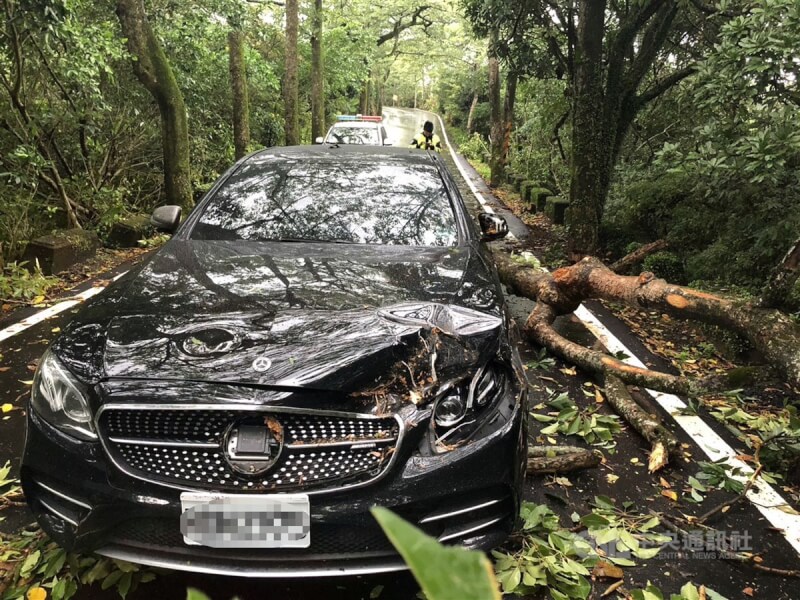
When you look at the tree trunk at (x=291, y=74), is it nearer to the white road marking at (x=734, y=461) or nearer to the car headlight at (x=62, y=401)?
the white road marking at (x=734, y=461)

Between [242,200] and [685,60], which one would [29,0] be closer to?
[242,200]

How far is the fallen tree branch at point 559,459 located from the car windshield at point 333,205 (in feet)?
4.02

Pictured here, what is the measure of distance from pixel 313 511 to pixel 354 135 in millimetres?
12554

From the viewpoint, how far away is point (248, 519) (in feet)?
Result: 6.20

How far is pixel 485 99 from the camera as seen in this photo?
3359cm

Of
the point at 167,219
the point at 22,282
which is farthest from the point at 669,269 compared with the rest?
the point at 22,282

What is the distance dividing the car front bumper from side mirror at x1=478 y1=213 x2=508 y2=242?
6.63ft

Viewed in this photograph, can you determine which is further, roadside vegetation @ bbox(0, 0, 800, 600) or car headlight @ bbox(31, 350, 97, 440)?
roadside vegetation @ bbox(0, 0, 800, 600)

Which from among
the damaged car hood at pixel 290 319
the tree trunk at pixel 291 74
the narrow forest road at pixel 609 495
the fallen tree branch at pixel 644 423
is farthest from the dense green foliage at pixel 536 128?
the damaged car hood at pixel 290 319

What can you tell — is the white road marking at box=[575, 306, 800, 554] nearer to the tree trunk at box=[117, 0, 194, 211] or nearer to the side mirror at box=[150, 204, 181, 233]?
the side mirror at box=[150, 204, 181, 233]

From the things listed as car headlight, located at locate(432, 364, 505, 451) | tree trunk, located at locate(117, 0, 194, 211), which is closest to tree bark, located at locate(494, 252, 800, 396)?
car headlight, located at locate(432, 364, 505, 451)

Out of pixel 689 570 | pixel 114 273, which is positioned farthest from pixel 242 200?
pixel 114 273

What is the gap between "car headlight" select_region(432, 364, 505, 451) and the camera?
205 cm

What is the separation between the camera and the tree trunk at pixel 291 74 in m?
13.6
